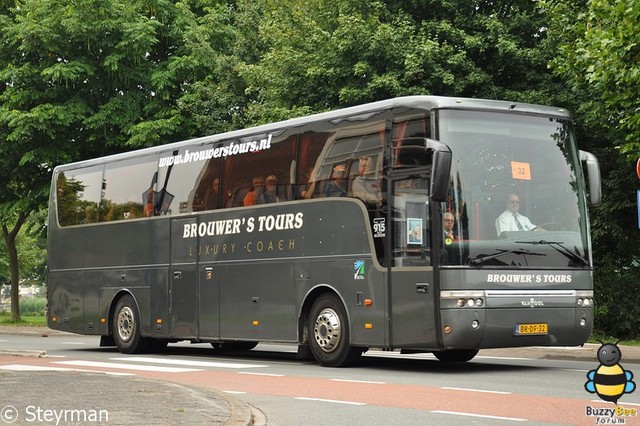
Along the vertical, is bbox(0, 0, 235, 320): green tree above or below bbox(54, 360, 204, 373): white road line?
above

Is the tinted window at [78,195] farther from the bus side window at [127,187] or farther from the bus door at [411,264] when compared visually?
the bus door at [411,264]

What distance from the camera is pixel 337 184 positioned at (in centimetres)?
1742

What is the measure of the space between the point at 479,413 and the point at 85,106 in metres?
25.2

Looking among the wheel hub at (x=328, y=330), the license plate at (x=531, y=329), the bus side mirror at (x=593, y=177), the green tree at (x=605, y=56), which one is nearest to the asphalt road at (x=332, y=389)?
the wheel hub at (x=328, y=330)

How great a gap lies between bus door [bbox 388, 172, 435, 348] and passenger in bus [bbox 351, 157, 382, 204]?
0.35m

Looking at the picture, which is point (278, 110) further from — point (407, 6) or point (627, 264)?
point (627, 264)

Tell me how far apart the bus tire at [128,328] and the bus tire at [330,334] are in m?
5.51

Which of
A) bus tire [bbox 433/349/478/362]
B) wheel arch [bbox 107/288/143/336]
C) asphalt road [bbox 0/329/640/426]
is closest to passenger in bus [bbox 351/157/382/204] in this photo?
asphalt road [bbox 0/329/640/426]

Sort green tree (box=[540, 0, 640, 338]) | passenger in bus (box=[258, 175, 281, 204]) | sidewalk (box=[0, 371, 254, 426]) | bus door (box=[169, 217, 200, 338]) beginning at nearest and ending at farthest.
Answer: sidewalk (box=[0, 371, 254, 426]), passenger in bus (box=[258, 175, 281, 204]), green tree (box=[540, 0, 640, 338]), bus door (box=[169, 217, 200, 338])

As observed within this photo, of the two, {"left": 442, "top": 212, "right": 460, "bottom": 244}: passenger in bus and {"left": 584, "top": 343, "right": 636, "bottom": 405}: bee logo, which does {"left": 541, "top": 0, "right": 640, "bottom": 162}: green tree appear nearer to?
{"left": 442, "top": 212, "right": 460, "bottom": 244}: passenger in bus

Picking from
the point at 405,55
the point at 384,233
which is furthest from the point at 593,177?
the point at 405,55

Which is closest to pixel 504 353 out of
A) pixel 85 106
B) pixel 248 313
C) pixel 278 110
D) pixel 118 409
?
pixel 248 313

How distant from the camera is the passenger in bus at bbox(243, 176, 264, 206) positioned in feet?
63.0

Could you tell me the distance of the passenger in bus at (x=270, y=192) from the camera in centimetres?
1880
